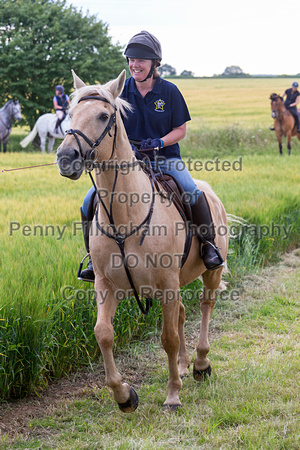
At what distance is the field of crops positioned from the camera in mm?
4160

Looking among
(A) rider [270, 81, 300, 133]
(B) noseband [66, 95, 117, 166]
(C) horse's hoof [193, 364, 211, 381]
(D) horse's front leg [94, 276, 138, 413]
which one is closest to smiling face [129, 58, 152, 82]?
(B) noseband [66, 95, 117, 166]

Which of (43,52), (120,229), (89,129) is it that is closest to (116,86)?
(89,129)

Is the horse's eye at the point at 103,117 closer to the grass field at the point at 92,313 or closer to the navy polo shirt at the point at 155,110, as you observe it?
the navy polo shirt at the point at 155,110

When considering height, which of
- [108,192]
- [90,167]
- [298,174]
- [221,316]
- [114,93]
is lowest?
[221,316]

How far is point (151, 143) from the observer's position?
398 centimetres

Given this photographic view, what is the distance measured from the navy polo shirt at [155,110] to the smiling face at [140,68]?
5.7 inches

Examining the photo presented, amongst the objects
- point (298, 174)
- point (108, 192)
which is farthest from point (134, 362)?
point (298, 174)

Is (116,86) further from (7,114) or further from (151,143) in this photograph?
(7,114)

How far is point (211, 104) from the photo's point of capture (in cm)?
4362

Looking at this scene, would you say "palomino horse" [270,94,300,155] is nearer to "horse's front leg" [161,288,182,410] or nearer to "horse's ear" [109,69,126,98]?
"horse's front leg" [161,288,182,410]

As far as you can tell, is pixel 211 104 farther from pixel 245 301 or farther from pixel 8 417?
pixel 8 417

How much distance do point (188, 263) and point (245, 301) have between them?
2.55 meters

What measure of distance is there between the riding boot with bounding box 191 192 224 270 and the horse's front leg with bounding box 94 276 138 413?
3.49ft

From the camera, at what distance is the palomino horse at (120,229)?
10.3 ft
